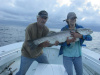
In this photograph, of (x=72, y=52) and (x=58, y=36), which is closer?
(x=72, y=52)

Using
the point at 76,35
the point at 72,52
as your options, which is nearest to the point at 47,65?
the point at 72,52

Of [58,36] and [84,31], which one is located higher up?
[84,31]

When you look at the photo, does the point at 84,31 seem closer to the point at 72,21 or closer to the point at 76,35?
the point at 76,35

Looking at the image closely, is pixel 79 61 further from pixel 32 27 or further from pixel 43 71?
pixel 32 27

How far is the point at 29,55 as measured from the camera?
363cm

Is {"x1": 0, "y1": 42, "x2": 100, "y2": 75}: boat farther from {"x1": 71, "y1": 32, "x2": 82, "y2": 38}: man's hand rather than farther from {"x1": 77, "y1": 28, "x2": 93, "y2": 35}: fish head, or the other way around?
{"x1": 71, "y1": 32, "x2": 82, "y2": 38}: man's hand

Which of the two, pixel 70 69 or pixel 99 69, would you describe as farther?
pixel 99 69

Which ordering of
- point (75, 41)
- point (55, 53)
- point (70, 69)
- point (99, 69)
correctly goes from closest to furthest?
point (70, 69)
point (75, 41)
point (99, 69)
point (55, 53)

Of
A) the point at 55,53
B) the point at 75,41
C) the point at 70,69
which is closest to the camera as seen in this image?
the point at 70,69

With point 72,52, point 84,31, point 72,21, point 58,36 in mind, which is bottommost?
point 72,52

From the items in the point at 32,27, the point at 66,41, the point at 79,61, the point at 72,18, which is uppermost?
the point at 72,18

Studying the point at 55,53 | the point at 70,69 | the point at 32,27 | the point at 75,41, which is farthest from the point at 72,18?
the point at 55,53

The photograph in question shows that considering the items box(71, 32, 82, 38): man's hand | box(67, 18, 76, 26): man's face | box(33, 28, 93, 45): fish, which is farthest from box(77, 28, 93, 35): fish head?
box(67, 18, 76, 26): man's face

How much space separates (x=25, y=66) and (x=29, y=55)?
463 mm
